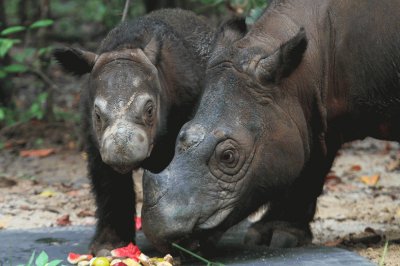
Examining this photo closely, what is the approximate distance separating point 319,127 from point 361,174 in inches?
151

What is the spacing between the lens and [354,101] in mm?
5977

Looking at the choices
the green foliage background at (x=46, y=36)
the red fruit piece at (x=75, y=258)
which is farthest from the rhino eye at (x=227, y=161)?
the green foliage background at (x=46, y=36)

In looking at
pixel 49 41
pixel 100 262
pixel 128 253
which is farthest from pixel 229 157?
pixel 49 41

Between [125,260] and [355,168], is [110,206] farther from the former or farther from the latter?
[355,168]

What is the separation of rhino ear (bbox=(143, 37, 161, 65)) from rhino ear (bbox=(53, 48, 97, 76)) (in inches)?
13.3

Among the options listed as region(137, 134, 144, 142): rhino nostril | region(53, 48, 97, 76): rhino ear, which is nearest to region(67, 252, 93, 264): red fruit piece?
region(137, 134, 144, 142): rhino nostril

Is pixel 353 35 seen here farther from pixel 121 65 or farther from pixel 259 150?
pixel 121 65

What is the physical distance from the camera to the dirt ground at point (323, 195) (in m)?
7.10

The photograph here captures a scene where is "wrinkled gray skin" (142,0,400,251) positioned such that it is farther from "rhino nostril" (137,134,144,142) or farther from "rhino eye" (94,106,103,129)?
"rhino eye" (94,106,103,129)

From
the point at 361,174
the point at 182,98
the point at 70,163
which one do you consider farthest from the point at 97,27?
the point at 182,98

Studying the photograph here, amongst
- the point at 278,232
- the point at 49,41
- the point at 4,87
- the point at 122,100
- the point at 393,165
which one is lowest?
the point at 278,232

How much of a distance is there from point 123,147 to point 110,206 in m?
0.79

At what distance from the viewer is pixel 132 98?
5883 millimetres

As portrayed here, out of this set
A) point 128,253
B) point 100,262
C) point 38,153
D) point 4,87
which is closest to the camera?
point 100,262
